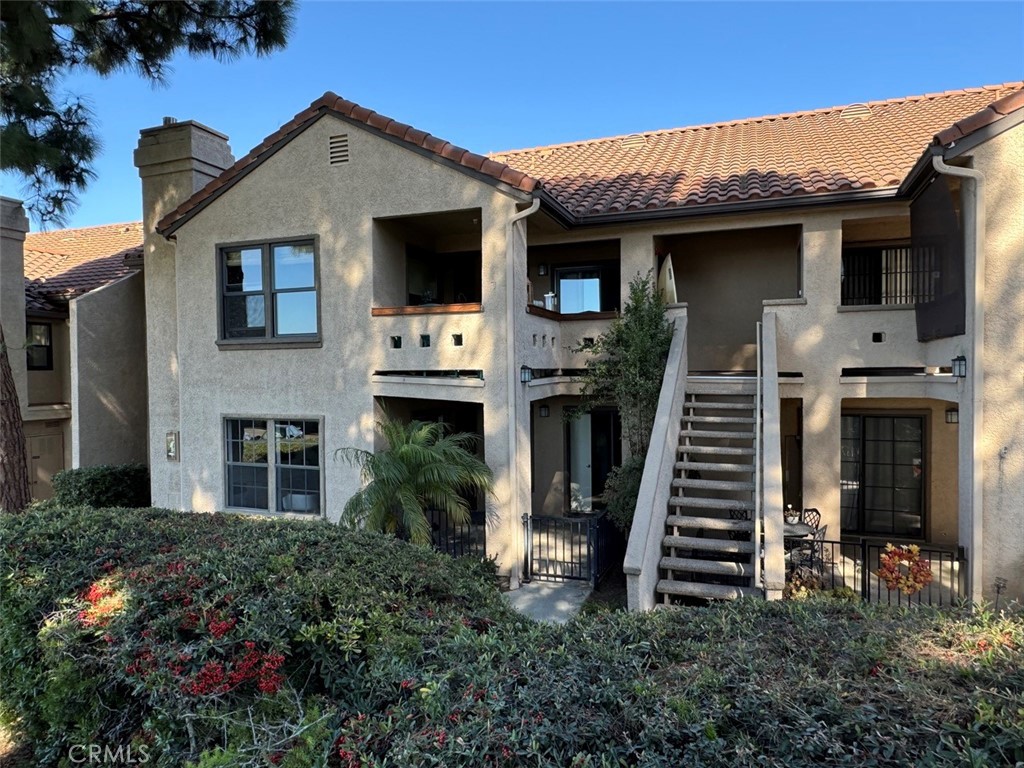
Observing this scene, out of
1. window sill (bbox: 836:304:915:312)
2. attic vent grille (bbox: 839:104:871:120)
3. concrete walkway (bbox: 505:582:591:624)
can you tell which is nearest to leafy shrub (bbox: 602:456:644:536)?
concrete walkway (bbox: 505:582:591:624)

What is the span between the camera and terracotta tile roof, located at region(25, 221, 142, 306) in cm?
1689

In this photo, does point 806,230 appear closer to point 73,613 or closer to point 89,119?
point 73,613

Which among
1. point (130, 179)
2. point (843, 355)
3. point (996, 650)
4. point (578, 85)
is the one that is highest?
point (578, 85)

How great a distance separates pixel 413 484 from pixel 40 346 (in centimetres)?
1341

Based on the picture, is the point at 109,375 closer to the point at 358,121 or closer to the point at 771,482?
the point at 358,121

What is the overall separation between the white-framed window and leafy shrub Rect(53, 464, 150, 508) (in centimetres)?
376

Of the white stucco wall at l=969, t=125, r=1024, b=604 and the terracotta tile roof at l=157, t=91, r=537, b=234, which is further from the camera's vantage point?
the terracotta tile roof at l=157, t=91, r=537, b=234

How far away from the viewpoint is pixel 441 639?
3787mm

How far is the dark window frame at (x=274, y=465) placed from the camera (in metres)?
11.3

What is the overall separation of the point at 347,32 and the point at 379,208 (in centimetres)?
345

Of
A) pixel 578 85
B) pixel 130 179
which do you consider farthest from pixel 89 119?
pixel 578 85

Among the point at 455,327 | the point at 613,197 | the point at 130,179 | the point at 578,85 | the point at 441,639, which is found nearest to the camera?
the point at 441,639

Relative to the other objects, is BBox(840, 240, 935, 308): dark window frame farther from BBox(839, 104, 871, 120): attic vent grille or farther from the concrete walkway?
the concrete walkway
